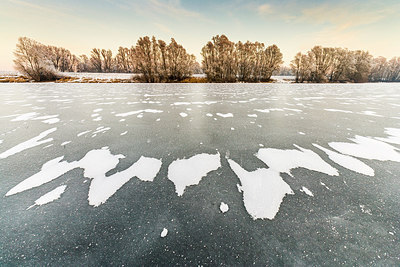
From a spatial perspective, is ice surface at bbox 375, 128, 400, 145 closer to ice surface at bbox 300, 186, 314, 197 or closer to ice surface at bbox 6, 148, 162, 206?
ice surface at bbox 300, 186, 314, 197

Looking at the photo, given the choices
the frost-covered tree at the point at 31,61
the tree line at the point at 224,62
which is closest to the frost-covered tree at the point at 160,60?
the tree line at the point at 224,62

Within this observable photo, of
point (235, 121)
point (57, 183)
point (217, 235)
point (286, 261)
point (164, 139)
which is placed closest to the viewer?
point (286, 261)

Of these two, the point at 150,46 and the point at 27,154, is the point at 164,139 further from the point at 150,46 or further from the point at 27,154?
the point at 150,46

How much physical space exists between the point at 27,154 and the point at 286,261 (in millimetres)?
3859

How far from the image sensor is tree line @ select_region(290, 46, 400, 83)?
122 ft

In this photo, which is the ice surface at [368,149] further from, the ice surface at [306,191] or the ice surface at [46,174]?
the ice surface at [46,174]

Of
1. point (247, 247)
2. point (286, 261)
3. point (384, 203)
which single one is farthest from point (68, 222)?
point (384, 203)

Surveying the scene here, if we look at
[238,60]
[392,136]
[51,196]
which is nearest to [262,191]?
[51,196]

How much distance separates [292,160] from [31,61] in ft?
139

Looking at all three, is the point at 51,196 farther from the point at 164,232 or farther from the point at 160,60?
the point at 160,60

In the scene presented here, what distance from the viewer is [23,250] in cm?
114

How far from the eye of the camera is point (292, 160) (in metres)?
2.37

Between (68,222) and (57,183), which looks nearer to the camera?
(68,222)

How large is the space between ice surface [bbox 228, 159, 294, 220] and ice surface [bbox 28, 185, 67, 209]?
2.08 meters
